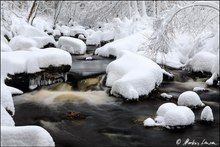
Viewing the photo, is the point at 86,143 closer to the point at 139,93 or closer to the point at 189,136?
the point at 189,136

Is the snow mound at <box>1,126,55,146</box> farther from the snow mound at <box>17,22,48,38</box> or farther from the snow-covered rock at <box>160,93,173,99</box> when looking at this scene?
the snow mound at <box>17,22,48,38</box>

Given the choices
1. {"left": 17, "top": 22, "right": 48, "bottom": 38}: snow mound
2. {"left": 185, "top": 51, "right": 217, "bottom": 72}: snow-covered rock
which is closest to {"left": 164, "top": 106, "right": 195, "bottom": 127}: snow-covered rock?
{"left": 185, "top": 51, "right": 217, "bottom": 72}: snow-covered rock

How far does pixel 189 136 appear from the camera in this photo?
7.95 meters

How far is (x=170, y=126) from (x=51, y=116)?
349 centimetres

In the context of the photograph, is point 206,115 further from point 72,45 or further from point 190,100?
point 72,45

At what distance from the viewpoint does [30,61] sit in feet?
41.1

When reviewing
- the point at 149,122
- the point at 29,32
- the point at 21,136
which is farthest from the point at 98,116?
the point at 29,32

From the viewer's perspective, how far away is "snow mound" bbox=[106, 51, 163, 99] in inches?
424

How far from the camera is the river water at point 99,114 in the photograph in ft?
25.8

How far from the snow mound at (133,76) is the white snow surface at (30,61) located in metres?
2.09

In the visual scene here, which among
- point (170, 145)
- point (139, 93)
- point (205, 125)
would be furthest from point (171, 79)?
point (170, 145)

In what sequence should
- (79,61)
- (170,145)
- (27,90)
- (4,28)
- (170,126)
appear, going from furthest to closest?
(4,28)
(79,61)
(27,90)
(170,126)
(170,145)

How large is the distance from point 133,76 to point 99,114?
212 centimetres

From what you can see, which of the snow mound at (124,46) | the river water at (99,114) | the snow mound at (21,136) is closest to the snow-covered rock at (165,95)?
the river water at (99,114)
